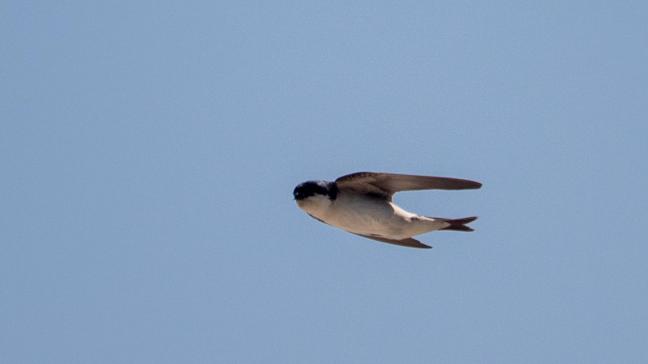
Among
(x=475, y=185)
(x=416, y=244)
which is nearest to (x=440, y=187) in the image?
(x=475, y=185)

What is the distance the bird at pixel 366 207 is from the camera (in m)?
13.6

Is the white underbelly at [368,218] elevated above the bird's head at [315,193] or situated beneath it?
situated beneath

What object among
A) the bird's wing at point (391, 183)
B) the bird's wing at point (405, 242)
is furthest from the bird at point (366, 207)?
the bird's wing at point (405, 242)

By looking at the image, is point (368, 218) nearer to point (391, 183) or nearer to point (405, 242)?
point (391, 183)

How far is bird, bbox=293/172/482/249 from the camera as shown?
1364cm

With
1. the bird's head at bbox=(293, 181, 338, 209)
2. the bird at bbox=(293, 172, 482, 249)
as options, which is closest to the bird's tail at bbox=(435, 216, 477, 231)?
the bird at bbox=(293, 172, 482, 249)

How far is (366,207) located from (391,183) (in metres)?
0.35

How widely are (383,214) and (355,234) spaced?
2.90ft

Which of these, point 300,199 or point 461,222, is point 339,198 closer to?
point 300,199

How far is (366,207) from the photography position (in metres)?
13.7

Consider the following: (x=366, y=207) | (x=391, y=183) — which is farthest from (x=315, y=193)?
(x=391, y=183)

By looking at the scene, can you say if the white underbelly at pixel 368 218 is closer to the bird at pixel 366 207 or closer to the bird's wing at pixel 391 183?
the bird at pixel 366 207

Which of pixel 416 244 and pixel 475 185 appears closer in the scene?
pixel 475 185

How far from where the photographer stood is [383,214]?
44.9 ft
